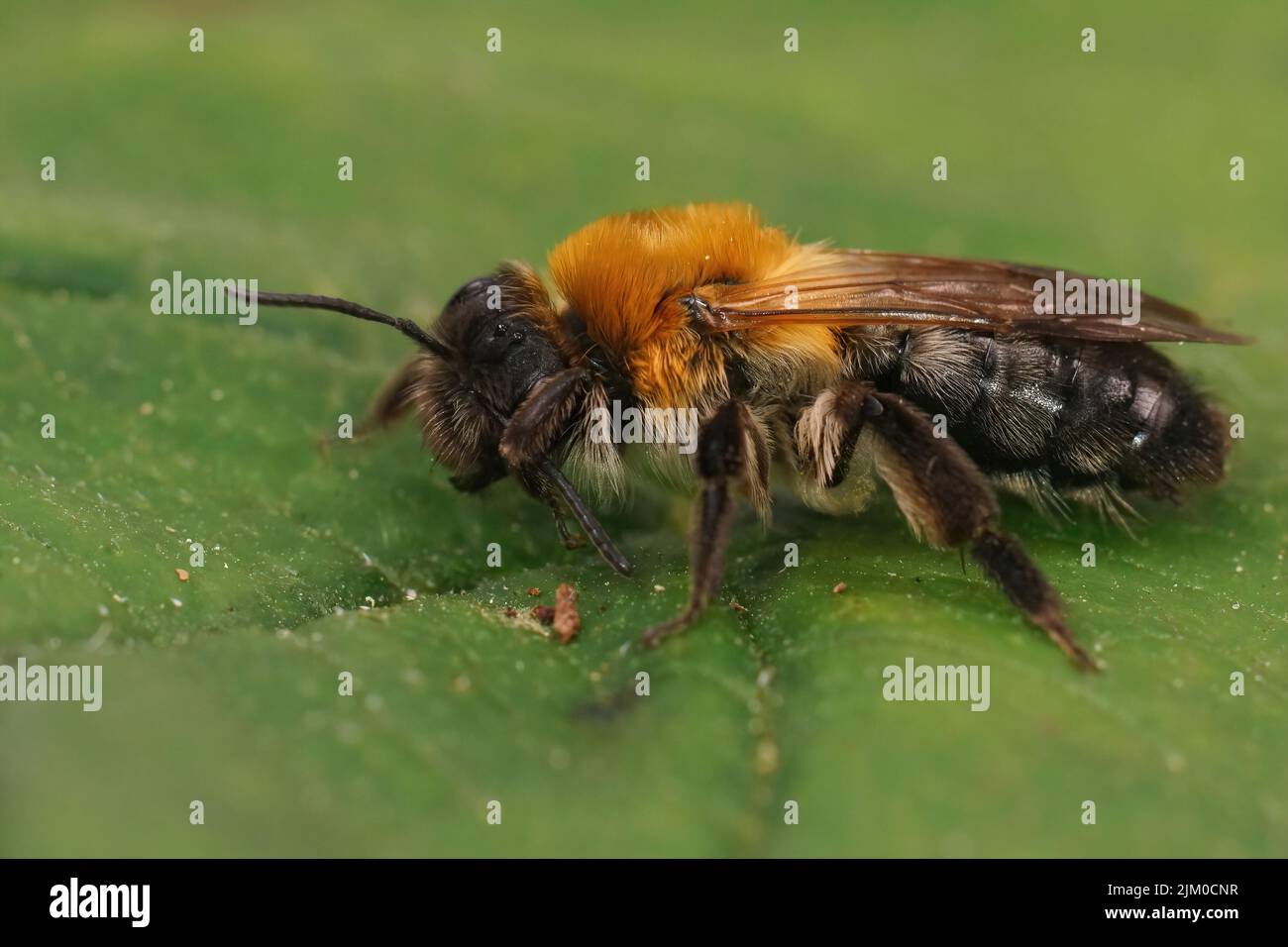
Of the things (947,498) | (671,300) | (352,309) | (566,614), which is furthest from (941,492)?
(352,309)

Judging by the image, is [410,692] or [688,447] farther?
[688,447]

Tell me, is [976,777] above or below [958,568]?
below

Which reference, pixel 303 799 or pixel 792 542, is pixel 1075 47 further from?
pixel 303 799

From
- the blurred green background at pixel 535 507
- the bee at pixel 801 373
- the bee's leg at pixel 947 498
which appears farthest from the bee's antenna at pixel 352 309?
the bee's leg at pixel 947 498

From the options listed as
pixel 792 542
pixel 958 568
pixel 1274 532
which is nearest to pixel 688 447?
pixel 792 542

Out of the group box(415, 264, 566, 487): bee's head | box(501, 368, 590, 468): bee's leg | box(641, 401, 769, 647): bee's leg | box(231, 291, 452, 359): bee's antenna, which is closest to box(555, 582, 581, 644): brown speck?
box(641, 401, 769, 647): bee's leg

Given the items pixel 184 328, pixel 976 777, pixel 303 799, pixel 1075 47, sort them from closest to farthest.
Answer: pixel 303 799, pixel 976 777, pixel 184 328, pixel 1075 47

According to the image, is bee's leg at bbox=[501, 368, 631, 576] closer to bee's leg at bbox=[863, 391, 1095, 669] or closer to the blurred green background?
the blurred green background
